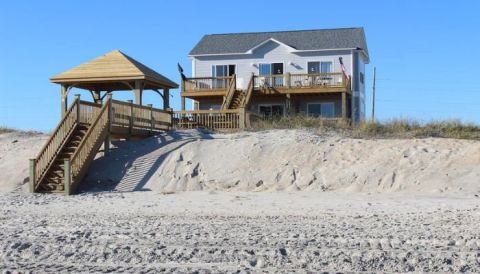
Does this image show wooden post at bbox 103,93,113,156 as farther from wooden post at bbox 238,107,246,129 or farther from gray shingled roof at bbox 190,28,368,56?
gray shingled roof at bbox 190,28,368,56

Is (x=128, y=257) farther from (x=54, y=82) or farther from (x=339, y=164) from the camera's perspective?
(x=54, y=82)

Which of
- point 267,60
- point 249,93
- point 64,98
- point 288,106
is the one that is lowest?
point 288,106

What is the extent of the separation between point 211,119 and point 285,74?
8.11 m

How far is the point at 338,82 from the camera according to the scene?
118 feet

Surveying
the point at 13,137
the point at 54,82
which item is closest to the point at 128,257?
the point at 54,82

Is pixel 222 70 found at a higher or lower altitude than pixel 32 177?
higher

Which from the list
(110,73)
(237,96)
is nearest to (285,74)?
(237,96)

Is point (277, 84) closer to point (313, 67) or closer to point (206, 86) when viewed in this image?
point (313, 67)

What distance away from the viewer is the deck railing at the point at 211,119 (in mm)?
29453

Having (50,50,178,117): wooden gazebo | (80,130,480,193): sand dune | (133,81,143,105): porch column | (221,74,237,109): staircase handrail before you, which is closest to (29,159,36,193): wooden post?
(80,130,480,193): sand dune

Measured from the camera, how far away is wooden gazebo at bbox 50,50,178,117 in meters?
27.8

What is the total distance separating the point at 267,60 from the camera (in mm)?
39938

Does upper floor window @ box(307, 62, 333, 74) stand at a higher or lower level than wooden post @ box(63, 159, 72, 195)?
higher

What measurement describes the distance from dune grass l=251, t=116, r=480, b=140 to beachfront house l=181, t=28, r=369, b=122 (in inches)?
255
